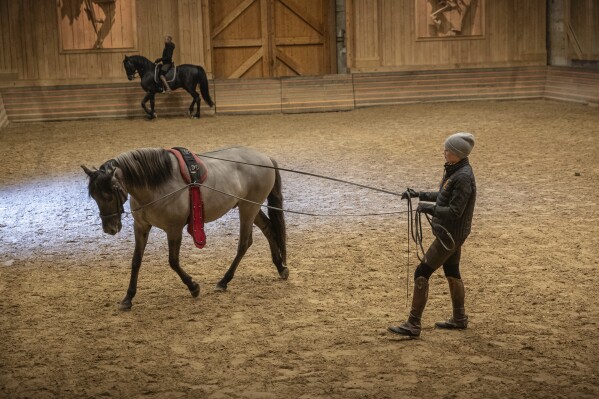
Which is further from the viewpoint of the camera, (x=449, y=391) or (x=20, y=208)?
(x=20, y=208)

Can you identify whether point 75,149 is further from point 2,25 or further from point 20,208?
point 2,25

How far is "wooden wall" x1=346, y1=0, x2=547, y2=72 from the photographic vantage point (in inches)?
880

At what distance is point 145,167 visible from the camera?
677cm

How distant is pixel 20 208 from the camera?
11.0 m

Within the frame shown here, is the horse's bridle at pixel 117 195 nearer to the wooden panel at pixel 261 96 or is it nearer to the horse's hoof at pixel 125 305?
the horse's hoof at pixel 125 305

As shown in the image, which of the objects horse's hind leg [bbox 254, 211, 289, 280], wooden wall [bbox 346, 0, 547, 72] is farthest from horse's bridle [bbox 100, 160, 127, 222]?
wooden wall [bbox 346, 0, 547, 72]

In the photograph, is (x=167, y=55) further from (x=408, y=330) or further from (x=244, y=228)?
(x=408, y=330)

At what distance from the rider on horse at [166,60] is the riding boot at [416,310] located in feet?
48.5

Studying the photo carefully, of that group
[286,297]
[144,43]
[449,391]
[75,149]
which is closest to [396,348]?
[449,391]

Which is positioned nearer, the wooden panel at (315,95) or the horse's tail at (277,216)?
the horse's tail at (277,216)

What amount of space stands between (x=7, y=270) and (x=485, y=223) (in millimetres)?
4932

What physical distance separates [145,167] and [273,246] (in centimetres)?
148

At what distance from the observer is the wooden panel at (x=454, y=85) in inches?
862

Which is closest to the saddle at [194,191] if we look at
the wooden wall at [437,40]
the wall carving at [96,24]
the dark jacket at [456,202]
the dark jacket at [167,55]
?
the dark jacket at [456,202]
